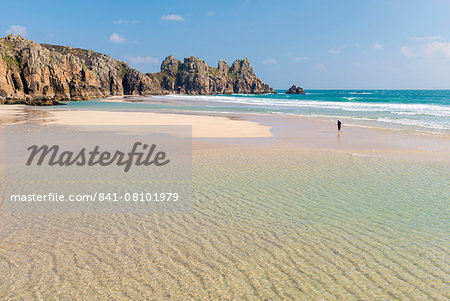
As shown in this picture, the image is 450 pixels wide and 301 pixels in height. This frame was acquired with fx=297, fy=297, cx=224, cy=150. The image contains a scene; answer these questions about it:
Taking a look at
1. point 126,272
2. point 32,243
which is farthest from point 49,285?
point 32,243

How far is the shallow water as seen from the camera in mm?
5090

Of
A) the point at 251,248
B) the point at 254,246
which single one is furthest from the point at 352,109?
the point at 251,248

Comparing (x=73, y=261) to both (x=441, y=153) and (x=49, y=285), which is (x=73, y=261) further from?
(x=441, y=153)

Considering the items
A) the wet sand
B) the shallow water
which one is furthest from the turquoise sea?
the shallow water

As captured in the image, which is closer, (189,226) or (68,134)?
(189,226)

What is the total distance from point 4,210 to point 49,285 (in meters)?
4.59

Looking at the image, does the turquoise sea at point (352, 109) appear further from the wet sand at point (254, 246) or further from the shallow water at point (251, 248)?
the shallow water at point (251, 248)

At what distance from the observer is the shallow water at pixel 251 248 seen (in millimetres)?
5090

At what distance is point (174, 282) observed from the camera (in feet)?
17.2

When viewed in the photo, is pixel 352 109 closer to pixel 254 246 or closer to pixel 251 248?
pixel 254 246

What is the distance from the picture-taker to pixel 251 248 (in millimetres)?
6430

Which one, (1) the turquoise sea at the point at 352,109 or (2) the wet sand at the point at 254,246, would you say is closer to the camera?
(2) the wet sand at the point at 254,246

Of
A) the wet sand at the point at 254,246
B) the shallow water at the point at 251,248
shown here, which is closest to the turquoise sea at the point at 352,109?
the wet sand at the point at 254,246

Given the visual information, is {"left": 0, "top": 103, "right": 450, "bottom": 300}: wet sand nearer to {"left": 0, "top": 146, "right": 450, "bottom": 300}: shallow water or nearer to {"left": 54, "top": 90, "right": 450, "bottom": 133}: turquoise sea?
{"left": 0, "top": 146, "right": 450, "bottom": 300}: shallow water
